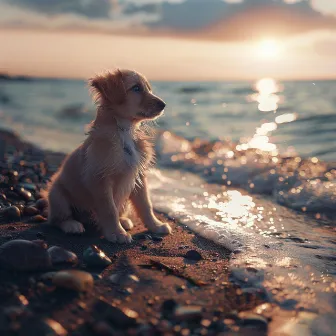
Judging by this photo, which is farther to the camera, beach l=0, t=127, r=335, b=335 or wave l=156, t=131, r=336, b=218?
wave l=156, t=131, r=336, b=218

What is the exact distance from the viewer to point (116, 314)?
101 inches

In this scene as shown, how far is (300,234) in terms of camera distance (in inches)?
186

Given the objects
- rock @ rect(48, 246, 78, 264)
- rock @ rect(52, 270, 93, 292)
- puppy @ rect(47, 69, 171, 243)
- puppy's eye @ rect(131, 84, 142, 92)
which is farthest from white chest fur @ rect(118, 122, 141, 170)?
rock @ rect(52, 270, 93, 292)

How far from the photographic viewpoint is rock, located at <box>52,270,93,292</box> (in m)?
2.81

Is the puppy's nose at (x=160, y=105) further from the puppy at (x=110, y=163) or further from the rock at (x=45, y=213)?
the rock at (x=45, y=213)

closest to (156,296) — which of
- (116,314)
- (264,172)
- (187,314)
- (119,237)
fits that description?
(187,314)

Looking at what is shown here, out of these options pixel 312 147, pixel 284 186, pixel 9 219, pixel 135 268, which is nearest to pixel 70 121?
pixel 312 147

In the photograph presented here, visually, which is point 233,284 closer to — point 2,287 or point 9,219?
point 2,287

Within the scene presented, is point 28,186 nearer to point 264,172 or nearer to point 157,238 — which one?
point 157,238

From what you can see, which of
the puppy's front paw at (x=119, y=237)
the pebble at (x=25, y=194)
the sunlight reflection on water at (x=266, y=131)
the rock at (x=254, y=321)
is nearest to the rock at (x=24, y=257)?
the puppy's front paw at (x=119, y=237)

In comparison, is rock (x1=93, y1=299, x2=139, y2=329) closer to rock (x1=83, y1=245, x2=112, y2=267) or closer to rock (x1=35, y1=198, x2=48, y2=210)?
rock (x1=83, y1=245, x2=112, y2=267)

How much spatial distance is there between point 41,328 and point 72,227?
6.59 feet

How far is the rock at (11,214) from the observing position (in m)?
4.66

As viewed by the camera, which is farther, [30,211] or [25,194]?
[25,194]
